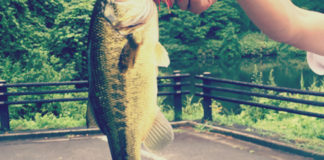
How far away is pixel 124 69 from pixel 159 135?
0.30 metres

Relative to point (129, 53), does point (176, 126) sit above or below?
below

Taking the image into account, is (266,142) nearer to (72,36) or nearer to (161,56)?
(161,56)

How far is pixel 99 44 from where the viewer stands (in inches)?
46.3

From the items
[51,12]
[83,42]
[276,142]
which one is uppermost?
[51,12]

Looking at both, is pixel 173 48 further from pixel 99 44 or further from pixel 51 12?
pixel 99 44

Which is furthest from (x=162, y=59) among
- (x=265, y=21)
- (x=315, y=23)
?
(x=315, y=23)

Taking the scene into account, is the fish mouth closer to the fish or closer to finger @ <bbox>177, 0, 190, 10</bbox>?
the fish

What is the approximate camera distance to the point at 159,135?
130cm

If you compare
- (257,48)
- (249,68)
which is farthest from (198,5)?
(257,48)

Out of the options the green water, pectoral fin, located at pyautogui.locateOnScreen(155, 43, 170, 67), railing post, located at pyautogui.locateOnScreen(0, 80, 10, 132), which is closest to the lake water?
the green water

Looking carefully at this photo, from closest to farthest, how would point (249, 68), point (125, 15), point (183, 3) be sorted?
1. point (125, 15)
2. point (183, 3)
3. point (249, 68)

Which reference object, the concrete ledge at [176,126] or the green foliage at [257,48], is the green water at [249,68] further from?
the concrete ledge at [176,126]

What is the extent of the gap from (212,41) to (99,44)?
30913 millimetres

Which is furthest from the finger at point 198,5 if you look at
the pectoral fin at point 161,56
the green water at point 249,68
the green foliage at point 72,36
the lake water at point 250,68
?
the lake water at point 250,68
